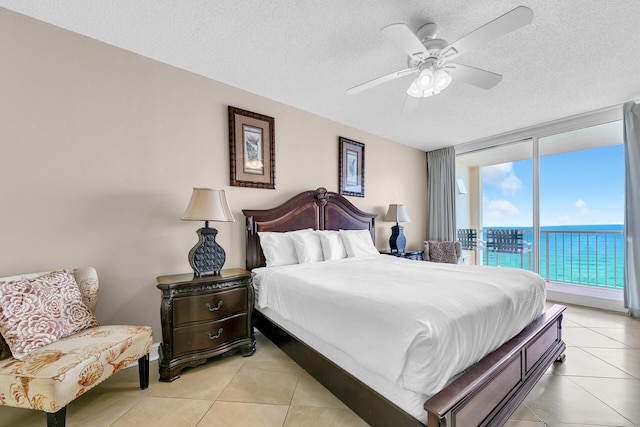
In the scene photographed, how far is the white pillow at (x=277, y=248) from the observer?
2.70m

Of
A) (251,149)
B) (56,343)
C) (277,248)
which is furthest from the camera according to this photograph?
(251,149)

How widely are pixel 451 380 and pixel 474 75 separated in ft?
6.75

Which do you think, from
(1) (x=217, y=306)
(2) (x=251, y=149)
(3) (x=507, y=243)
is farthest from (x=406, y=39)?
(3) (x=507, y=243)

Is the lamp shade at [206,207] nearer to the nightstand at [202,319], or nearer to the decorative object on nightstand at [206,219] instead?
the decorative object on nightstand at [206,219]

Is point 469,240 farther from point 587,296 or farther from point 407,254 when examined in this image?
point 407,254

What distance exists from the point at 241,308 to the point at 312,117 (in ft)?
8.38

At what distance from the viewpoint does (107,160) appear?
216 centimetres

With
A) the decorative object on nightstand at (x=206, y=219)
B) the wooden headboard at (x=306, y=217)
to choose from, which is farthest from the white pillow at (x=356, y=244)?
the decorative object on nightstand at (x=206, y=219)

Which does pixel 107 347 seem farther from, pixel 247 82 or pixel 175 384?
pixel 247 82

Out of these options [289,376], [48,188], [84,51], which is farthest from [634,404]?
[84,51]

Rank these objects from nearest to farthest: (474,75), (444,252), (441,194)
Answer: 1. (474,75)
2. (444,252)
3. (441,194)

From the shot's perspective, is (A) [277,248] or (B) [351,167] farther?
(B) [351,167]

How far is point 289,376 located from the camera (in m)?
1.99

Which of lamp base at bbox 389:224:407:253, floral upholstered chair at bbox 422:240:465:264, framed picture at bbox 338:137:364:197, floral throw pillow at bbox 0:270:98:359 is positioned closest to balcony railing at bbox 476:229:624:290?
floral upholstered chair at bbox 422:240:465:264
